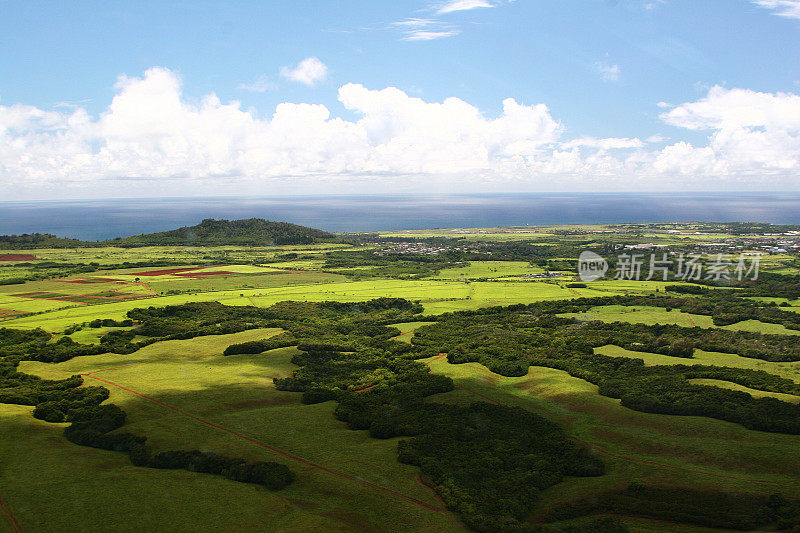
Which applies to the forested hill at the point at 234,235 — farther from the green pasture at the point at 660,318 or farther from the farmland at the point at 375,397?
the green pasture at the point at 660,318

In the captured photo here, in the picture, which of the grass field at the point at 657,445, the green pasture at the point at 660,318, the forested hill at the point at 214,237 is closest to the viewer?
the grass field at the point at 657,445

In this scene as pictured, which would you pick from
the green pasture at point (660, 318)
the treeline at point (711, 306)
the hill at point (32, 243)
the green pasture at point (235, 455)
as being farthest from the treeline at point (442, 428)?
the hill at point (32, 243)

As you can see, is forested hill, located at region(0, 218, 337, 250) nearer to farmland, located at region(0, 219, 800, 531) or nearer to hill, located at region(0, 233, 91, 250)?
hill, located at region(0, 233, 91, 250)

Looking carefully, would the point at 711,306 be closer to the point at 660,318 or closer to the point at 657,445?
the point at 660,318

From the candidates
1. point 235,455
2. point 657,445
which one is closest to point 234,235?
point 235,455

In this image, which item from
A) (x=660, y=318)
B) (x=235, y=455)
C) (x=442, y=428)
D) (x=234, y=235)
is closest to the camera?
(x=235, y=455)
